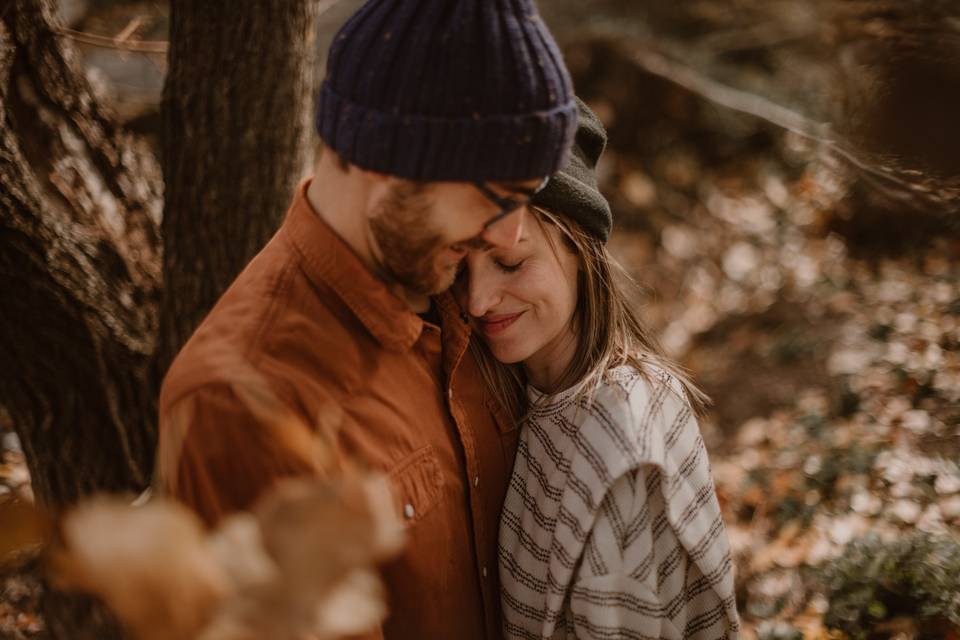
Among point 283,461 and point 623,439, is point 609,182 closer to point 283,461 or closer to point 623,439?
point 623,439

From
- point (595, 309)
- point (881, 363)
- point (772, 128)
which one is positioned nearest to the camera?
point (595, 309)

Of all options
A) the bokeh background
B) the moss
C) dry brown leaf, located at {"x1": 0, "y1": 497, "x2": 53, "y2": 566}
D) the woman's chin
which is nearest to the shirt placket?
the woman's chin

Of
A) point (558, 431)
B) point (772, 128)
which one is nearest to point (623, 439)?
point (558, 431)

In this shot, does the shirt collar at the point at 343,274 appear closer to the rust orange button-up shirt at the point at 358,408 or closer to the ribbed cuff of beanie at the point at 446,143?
the rust orange button-up shirt at the point at 358,408

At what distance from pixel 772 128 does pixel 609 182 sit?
1.74 meters

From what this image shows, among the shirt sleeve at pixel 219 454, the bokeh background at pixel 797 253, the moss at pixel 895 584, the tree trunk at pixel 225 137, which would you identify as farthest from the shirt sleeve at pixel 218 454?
the moss at pixel 895 584

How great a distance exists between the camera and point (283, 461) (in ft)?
5.30

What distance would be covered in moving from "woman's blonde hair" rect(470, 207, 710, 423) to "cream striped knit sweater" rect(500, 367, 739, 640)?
0.07 meters

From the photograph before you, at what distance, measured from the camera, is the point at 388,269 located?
1.86 metres

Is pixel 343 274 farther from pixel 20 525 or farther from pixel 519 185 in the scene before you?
pixel 20 525

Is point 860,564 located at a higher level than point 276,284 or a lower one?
lower

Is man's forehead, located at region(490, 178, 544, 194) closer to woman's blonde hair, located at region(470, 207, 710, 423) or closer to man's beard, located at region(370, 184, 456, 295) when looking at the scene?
man's beard, located at region(370, 184, 456, 295)

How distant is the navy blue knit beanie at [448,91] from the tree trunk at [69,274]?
1.48 m

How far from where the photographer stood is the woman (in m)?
2.07
